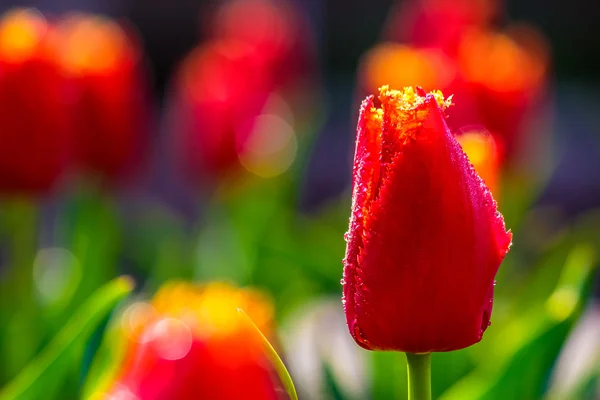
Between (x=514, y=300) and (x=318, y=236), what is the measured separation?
0.28 meters

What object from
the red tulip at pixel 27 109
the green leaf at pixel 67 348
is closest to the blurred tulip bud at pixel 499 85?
the red tulip at pixel 27 109

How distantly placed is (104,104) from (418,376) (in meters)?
0.68

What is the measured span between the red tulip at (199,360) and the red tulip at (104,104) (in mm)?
538

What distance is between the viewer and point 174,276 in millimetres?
1157

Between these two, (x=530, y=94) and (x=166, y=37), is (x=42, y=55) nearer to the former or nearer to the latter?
(x=530, y=94)

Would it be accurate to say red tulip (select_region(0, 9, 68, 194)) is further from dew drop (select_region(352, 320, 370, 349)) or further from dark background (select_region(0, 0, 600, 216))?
dark background (select_region(0, 0, 600, 216))

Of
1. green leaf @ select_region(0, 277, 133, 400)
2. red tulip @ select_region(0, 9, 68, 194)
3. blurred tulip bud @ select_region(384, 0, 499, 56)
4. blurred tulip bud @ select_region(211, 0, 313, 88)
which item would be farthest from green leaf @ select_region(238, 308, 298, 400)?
blurred tulip bud @ select_region(211, 0, 313, 88)

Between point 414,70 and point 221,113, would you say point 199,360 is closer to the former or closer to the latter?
point 414,70

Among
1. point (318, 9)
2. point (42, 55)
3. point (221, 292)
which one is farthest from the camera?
point (318, 9)

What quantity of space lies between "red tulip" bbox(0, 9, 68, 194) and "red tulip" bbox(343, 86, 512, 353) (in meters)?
0.52

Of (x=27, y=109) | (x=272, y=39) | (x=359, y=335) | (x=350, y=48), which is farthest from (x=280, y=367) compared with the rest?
(x=350, y=48)

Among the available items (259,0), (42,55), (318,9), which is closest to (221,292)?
(42,55)

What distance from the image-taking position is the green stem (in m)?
0.41

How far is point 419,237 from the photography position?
0.39m
